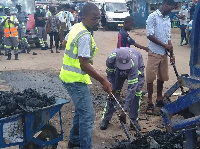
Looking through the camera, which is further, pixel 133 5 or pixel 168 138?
pixel 133 5

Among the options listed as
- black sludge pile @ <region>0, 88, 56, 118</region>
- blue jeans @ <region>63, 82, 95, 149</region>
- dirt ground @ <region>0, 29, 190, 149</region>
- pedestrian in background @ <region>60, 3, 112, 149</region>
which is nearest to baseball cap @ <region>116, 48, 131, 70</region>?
pedestrian in background @ <region>60, 3, 112, 149</region>

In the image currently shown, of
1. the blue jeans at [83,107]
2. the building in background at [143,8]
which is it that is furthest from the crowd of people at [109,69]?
the building in background at [143,8]

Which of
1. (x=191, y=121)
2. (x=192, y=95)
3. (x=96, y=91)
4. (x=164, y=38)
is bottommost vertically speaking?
(x=96, y=91)

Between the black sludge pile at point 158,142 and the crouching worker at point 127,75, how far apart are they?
2.62 feet

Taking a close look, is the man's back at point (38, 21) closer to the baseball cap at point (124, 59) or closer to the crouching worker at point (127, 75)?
the crouching worker at point (127, 75)

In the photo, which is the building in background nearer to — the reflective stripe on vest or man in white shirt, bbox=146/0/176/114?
the reflective stripe on vest

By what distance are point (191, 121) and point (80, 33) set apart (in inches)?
66.6

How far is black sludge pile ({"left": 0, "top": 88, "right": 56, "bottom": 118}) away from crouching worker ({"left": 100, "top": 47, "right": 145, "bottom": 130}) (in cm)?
108

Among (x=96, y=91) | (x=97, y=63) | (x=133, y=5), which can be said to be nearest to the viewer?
(x=96, y=91)

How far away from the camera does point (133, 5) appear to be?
92.1 ft

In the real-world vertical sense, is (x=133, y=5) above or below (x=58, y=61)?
above

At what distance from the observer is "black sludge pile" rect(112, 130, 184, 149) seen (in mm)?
3975

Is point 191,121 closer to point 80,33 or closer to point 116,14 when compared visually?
point 80,33

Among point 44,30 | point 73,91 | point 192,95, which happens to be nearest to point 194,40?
point 192,95
